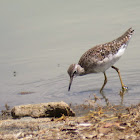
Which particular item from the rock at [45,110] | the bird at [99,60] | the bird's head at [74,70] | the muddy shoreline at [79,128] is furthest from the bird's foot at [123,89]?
the muddy shoreline at [79,128]

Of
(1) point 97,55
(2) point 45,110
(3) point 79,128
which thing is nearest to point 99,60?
(1) point 97,55

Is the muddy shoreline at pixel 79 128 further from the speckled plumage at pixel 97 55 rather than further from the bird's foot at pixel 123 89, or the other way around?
the speckled plumage at pixel 97 55

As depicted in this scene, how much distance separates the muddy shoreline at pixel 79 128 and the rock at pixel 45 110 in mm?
308

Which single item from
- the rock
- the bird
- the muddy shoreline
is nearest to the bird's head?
the bird

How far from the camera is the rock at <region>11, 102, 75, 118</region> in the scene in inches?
247

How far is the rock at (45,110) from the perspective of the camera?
6285mm

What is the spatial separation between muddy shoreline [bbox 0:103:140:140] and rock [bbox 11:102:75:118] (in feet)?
1.01

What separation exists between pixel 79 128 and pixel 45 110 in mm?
1371

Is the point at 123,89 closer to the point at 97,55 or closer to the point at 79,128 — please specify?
the point at 97,55

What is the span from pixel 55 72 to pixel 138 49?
114 inches

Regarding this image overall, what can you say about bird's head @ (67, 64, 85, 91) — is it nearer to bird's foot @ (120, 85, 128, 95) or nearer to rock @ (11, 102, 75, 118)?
bird's foot @ (120, 85, 128, 95)

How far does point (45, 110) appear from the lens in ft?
20.9

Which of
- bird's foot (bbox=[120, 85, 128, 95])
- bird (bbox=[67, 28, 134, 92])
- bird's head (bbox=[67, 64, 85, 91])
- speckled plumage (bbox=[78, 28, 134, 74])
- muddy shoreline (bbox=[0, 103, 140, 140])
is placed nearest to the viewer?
muddy shoreline (bbox=[0, 103, 140, 140])

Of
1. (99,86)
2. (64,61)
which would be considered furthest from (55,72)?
(99,86)
